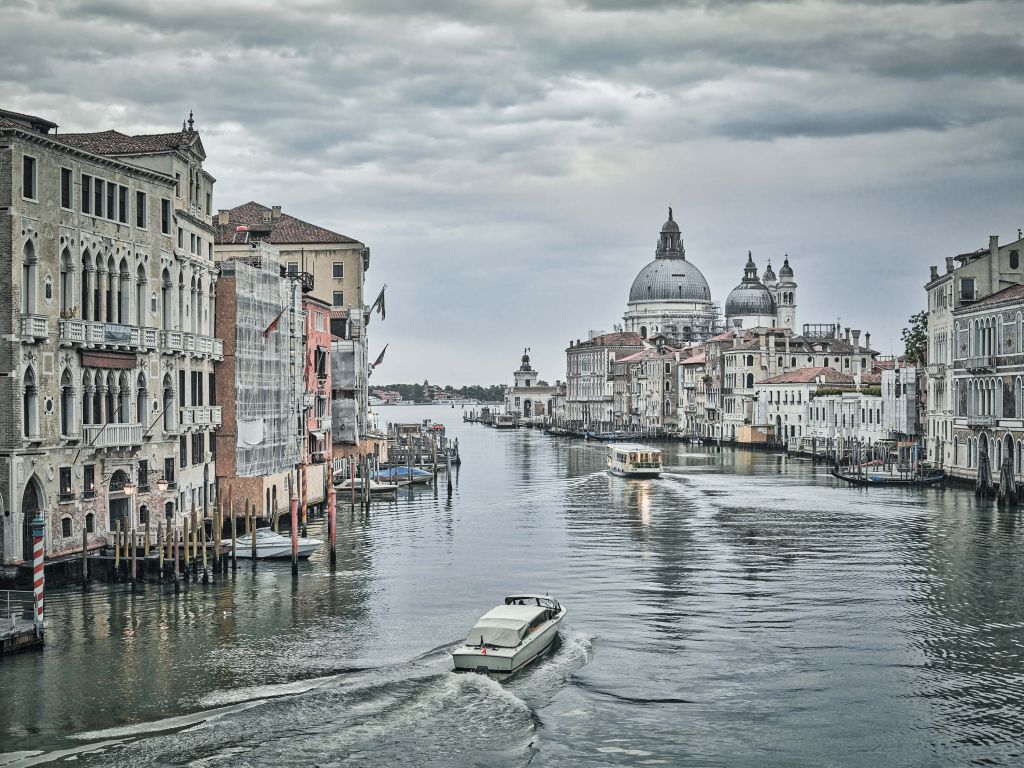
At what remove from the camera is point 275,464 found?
39938mm

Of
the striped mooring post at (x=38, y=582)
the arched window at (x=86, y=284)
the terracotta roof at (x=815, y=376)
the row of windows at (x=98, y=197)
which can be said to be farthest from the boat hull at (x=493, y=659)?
the terracotta roof at (x=815, y=376)

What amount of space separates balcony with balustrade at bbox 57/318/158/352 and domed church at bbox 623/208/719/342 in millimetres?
133205

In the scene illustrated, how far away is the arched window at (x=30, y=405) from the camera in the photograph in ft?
88.5

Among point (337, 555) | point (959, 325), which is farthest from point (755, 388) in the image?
point (337, 555)

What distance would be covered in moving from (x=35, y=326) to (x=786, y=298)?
131m

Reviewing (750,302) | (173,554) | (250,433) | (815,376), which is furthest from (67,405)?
(750,302)

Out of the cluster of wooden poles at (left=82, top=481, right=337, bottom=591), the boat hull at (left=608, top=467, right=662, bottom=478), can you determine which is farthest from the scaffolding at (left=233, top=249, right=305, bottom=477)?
the boat hull at (left=608, top=467, right=662, bottom=478)

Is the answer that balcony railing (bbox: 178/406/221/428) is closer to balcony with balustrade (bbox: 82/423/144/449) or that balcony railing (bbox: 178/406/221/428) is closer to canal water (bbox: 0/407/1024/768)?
balcony with balustrade (bbox: 82/423/144/449)

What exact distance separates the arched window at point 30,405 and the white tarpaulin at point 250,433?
410 inches

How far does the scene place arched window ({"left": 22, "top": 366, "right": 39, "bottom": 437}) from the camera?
26969 mm

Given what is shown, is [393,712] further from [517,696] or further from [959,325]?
[959,325]

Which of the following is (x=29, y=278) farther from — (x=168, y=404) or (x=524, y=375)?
(x=524, y=375)

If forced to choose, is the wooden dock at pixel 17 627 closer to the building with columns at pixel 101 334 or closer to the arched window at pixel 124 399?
the building with columns at pixel 101 334

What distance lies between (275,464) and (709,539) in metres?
13.3
